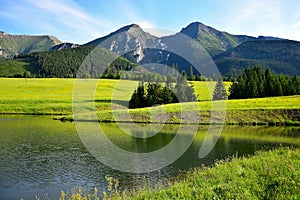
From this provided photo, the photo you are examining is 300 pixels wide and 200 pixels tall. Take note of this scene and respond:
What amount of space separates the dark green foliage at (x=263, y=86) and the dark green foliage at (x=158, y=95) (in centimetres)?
1596

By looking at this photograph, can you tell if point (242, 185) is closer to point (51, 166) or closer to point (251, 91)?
point (51, 166)

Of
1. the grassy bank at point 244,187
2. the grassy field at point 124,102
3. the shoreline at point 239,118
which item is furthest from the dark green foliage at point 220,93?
the grassy bank at point 244,187

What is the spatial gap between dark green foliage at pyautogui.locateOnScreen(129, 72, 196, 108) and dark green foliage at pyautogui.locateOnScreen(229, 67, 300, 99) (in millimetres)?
15962

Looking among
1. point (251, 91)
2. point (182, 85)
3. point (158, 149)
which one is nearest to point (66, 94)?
point (182, 85)

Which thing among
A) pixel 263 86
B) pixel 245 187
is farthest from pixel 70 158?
pixel 263 86

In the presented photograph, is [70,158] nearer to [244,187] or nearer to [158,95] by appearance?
[244,187]

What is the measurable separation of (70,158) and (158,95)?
60689mm

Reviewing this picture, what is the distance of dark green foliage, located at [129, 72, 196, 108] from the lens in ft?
288

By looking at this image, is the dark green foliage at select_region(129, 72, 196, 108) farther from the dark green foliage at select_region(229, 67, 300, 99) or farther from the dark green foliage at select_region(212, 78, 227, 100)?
the dark green foliage at select_region(229, 67, 300, 99)

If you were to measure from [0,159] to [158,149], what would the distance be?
16434mm

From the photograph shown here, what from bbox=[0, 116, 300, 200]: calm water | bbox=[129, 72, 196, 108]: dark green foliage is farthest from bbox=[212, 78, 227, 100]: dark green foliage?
bbox=[0, 116, 300, 200]: calm water

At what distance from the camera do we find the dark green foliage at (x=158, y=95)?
87.8 metres

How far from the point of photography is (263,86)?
3654 inches

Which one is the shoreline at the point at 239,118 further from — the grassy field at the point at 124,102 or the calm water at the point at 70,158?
the calm water at the point at 70,158
